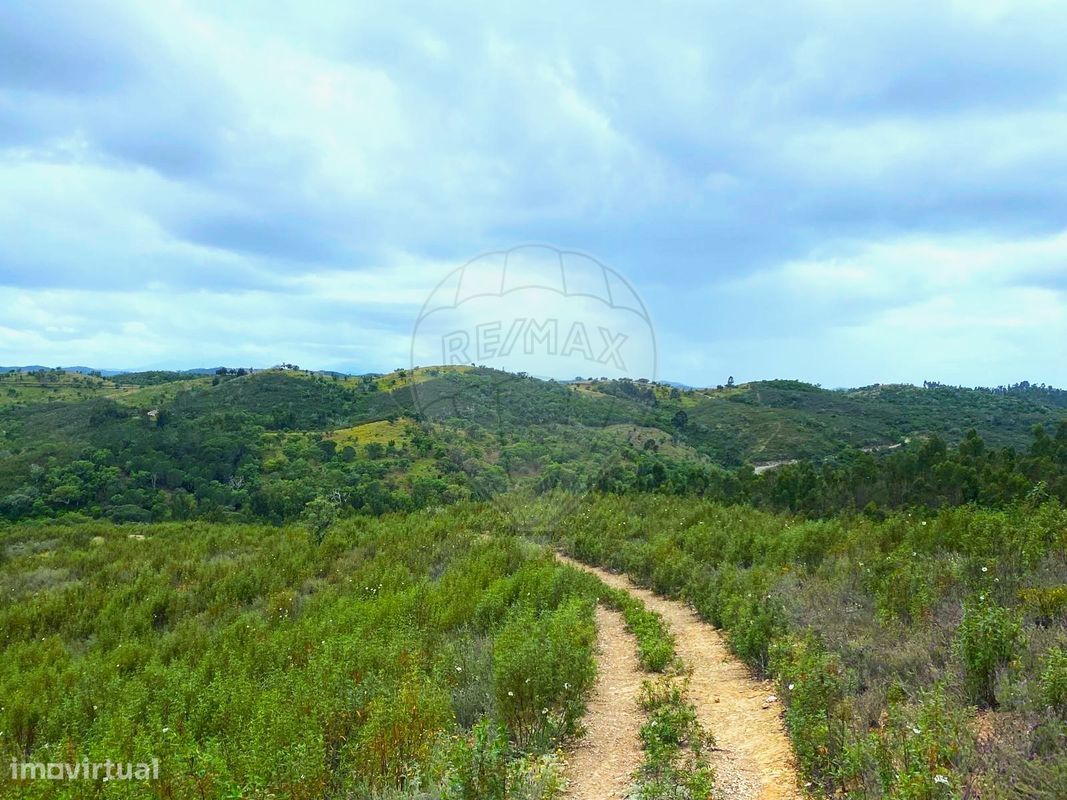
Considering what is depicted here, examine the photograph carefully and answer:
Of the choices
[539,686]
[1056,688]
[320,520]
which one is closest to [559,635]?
[539,686]

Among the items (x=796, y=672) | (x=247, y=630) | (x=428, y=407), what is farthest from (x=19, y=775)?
(x=428, y=407)

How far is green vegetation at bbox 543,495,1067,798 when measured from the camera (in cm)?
374

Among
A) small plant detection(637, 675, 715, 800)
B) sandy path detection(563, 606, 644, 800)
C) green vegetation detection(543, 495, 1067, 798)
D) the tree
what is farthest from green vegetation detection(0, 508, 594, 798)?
the tree

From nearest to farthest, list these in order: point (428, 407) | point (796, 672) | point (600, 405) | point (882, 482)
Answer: point (796, 672)
point (428, 407)
point (600, 405)
point (882, 482)

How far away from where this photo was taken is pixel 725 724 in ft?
19.8

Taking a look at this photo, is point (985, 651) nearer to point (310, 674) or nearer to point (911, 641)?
point (911, 641)

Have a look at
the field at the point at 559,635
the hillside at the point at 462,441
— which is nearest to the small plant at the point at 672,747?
the field at the point at 559,635

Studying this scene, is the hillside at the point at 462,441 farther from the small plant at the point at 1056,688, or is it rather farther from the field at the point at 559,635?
the small plant at the point at 1056,688

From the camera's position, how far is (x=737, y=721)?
609 cm

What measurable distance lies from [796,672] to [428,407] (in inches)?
433

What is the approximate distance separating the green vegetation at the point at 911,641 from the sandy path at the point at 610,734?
1.46m

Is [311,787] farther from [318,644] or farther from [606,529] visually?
[606,529]

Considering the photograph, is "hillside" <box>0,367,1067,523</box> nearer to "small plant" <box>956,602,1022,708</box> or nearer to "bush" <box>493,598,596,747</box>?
"bush" <box>493,598,596,747</box>

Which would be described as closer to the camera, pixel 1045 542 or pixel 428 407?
pixel 1045 542
